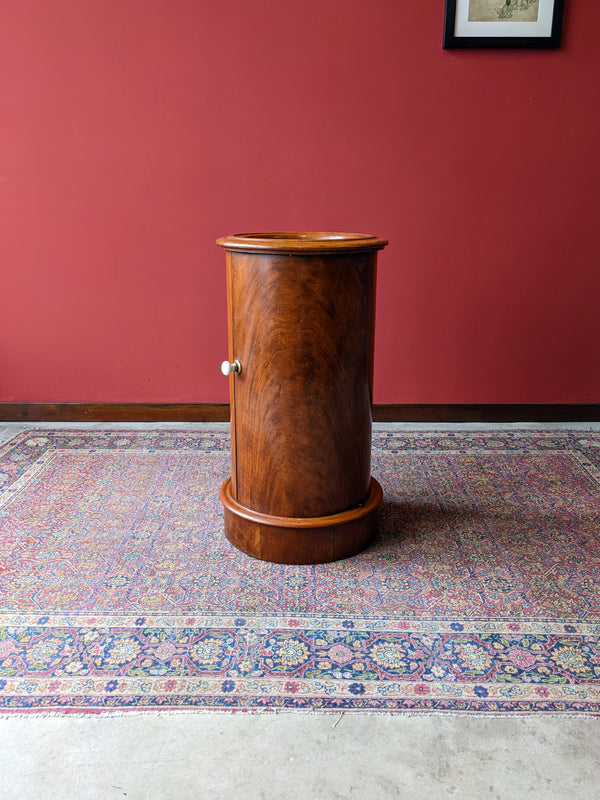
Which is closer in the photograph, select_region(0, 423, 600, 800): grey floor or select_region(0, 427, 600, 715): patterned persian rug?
select_region(0, 423, 600, 800): grey floor

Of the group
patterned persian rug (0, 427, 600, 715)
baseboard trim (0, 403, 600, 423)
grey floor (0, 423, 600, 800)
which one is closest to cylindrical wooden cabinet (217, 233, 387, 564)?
patterned persian rug (0, 427, 600, 715)

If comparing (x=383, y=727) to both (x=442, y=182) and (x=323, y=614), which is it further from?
(x=442, y=182)

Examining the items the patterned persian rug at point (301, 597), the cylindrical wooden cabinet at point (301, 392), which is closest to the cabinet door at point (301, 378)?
the cylindrical wooden cabinet at point (301, 392)

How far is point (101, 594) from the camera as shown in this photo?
2150 millimetres

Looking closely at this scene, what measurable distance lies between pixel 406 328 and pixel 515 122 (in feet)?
3.69

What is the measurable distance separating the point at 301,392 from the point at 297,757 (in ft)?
3.44

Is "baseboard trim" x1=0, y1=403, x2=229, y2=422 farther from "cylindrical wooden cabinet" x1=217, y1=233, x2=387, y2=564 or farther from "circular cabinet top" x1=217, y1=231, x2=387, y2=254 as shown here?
"circular cabinet top" x1=217, y1=231, x2=387, y2=254

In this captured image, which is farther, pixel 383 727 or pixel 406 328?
pixel 406 328

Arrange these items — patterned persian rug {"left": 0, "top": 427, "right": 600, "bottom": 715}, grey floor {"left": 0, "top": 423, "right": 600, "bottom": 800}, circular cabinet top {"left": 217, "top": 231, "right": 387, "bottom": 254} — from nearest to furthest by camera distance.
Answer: grey floor {"left": 0, "top": 423, "right": 600, "bottom": 800} < patterned persian rug {"left": 0, "top": 427, "right": 600, "bottom": 715} < circular cabinet top {"left": 217, "top": 231, "right": 387, "bottom": 254}

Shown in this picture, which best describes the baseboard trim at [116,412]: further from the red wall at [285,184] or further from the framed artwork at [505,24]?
the framed artwork at [505,24]

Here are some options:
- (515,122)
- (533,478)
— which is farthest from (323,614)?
(515,122)

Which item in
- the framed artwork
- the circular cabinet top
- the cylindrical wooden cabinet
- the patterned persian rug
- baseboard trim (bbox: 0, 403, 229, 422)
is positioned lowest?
the patterned persian rug

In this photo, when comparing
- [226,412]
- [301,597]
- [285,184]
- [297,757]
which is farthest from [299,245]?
[226,412]

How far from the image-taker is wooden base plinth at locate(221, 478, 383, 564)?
228cm
